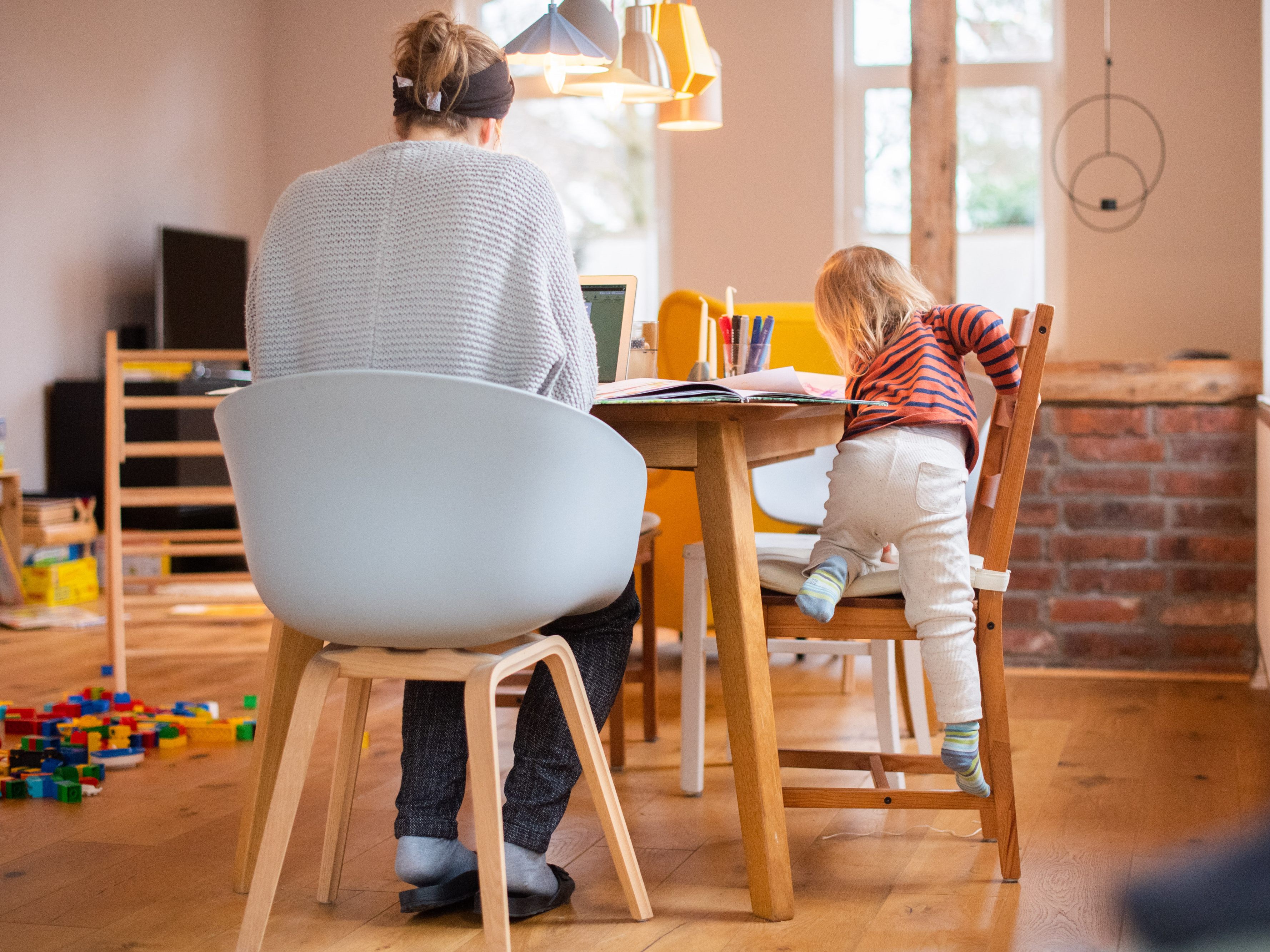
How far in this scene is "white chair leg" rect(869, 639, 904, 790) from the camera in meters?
2.27

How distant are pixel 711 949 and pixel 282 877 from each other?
673 millimetres

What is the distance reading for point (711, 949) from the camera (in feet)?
5.17

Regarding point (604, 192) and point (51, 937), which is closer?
point (51, 937)

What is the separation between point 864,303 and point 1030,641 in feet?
5.81

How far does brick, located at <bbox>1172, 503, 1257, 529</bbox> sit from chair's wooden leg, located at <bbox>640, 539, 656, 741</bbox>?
149 cm

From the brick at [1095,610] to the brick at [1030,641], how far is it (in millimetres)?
52

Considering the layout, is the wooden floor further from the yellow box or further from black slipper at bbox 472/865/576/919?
the yellow box

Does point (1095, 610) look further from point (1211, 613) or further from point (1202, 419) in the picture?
point (1202, 419)

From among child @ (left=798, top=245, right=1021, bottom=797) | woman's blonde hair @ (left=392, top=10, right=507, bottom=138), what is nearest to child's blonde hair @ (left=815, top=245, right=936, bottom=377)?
child @ (left=798, top=245, right=1021, bottom=797)

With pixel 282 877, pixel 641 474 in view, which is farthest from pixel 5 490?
pixel 641 474

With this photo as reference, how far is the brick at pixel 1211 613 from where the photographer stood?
10.7 feet

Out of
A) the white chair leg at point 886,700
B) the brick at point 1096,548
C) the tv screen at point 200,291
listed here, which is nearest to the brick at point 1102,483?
the brick at point 1096,548

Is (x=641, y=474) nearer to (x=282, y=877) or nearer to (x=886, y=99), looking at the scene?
(x=282, y=877)

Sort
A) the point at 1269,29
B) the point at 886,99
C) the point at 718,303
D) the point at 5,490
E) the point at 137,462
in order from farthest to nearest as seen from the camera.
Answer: the point at 886,99
the point at 137,462
the point at 5,490
the point at 1269,29
the point at 718,303
